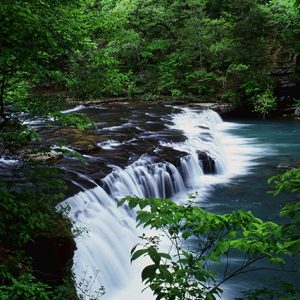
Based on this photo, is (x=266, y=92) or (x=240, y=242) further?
(x=266, y=92)

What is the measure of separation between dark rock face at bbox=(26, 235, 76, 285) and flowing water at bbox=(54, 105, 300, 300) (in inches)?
38.9

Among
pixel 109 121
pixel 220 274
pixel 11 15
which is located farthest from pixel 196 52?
pixel 11 15

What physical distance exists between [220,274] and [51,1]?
5508 millimetres

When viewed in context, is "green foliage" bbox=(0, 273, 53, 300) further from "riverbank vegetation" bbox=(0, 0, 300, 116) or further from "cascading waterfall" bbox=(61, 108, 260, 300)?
"riverbank vegetation" bbox=(0, 0, 300, 116)

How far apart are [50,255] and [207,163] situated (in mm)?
8670

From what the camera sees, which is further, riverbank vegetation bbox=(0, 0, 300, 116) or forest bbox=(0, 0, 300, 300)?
riverbank vegetation bbox=(0, 0, 300, 116)

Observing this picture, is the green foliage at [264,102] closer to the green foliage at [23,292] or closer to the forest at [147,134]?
the forest at [147,134]

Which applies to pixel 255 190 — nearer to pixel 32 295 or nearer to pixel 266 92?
pixel 32 295

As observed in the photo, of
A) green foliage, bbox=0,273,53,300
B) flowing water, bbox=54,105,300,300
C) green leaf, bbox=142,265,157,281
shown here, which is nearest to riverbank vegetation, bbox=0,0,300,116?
flowing water, bbox=54,105,300,300

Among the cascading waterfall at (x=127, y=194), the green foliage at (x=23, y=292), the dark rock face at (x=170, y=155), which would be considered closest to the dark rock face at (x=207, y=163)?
the cascading waterfall at (x=127, y=194)

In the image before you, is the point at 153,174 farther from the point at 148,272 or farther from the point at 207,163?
the point at 148,272

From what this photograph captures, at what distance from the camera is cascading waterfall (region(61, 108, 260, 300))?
6.28 m

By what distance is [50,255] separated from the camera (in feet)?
15.8

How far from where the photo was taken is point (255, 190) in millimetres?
10984
